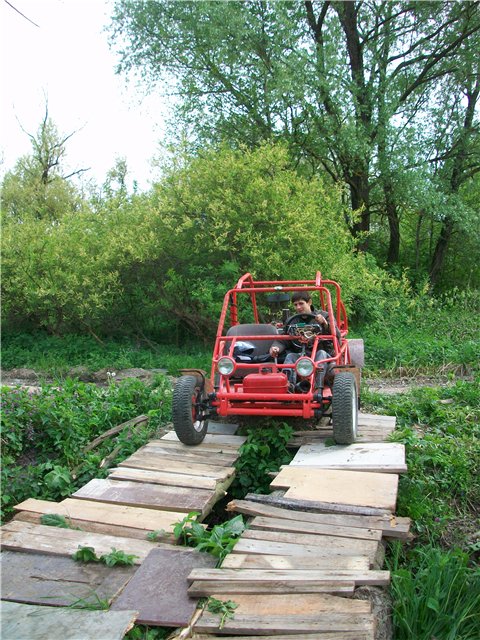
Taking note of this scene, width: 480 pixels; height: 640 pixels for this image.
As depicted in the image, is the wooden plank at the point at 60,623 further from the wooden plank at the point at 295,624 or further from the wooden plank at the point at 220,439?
the wooden plank at the point at 220,439

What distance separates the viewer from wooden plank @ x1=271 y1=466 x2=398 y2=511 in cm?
409

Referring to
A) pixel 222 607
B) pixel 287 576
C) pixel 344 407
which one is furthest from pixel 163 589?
pixel 344 407

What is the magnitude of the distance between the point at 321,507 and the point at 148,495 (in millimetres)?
1298

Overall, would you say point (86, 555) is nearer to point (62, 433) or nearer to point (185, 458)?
point (185, 458)

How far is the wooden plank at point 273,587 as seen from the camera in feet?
9.68

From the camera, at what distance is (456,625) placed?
315 cm

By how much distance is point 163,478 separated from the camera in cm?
471

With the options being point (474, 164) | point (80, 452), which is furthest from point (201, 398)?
point (474, 164)

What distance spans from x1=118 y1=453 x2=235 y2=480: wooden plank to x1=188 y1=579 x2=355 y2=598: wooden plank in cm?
167

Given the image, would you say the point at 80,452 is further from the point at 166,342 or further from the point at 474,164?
the point at 474,164

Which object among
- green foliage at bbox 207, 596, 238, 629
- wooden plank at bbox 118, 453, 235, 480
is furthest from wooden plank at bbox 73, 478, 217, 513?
green foliage at bbox 207, 596, 238, 629

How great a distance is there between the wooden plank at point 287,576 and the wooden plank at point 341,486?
3.17 feet

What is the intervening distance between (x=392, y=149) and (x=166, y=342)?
6.23 m

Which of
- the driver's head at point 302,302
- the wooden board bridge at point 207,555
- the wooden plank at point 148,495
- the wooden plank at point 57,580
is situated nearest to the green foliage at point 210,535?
the wooden board bridge at point 207,555
